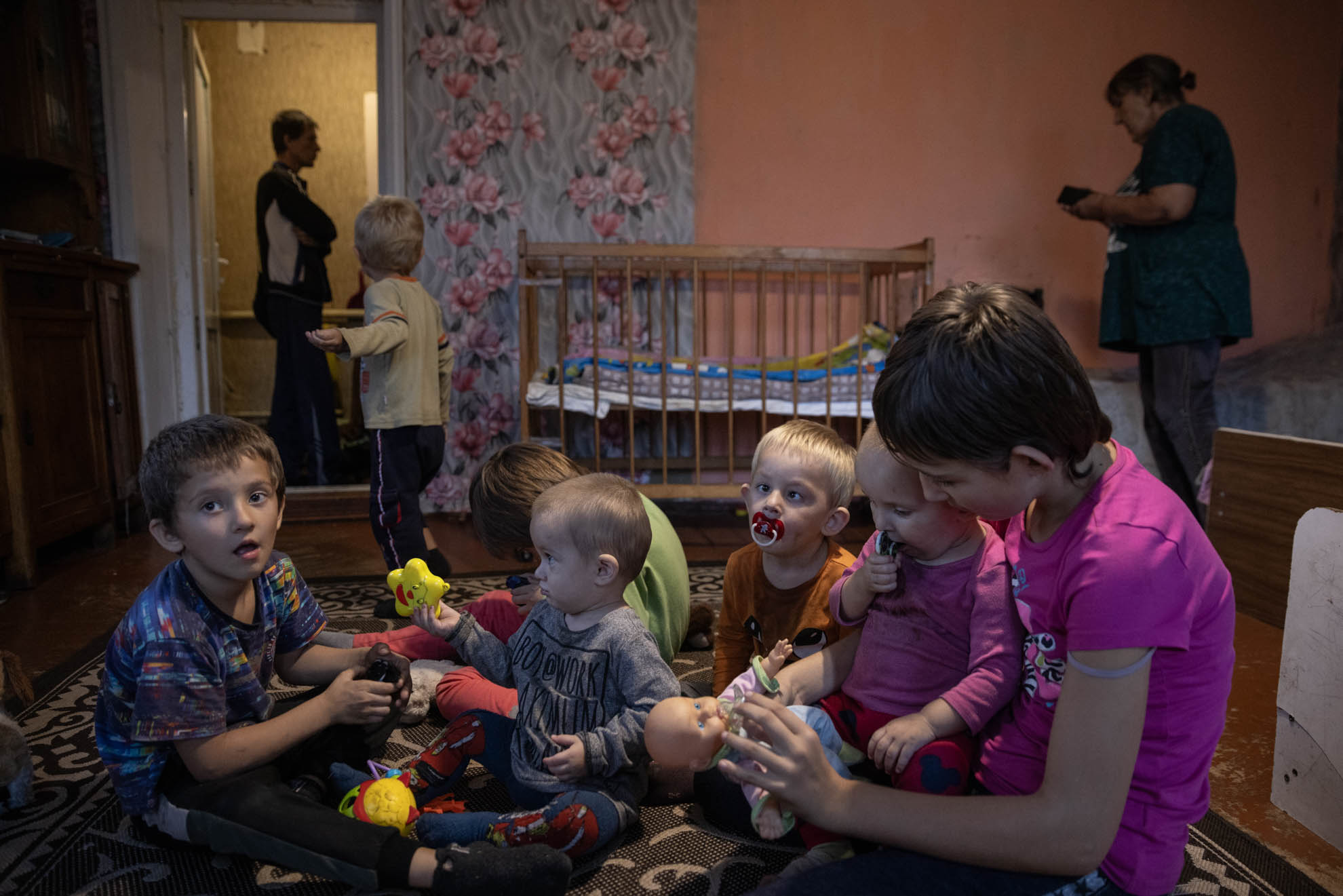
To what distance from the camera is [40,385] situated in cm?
251

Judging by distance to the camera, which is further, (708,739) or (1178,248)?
(1178,248)

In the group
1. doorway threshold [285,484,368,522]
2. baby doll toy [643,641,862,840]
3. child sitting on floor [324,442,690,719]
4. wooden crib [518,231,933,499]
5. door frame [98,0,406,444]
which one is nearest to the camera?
baby doll toy [643,641,862,840]

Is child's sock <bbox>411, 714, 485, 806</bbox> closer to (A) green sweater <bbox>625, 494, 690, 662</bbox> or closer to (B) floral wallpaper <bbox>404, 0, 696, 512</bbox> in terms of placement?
(A) green sweater <bbox>625, 494, 690, 662</bbox>

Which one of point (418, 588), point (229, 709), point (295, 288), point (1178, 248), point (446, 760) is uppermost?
point (1178, 248)

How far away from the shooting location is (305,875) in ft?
3.58

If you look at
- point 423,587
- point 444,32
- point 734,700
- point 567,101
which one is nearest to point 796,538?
point 734,700

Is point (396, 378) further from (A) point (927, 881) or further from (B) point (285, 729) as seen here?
(A) point (927, 881)

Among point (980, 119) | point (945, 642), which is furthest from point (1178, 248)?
point (945, 642)

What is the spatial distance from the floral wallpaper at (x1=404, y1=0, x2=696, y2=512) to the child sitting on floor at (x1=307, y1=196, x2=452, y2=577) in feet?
3.85

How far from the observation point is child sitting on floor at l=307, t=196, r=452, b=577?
2299mm

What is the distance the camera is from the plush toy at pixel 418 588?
1.28 meters

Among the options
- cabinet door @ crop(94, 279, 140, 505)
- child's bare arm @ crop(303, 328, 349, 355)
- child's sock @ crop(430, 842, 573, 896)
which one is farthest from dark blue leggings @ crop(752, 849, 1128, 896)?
cabinet door @ crop(94, 279, 140, 505)

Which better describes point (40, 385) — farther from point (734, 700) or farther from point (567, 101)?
point (734, 700)

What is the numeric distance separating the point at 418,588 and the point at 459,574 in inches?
51.4
